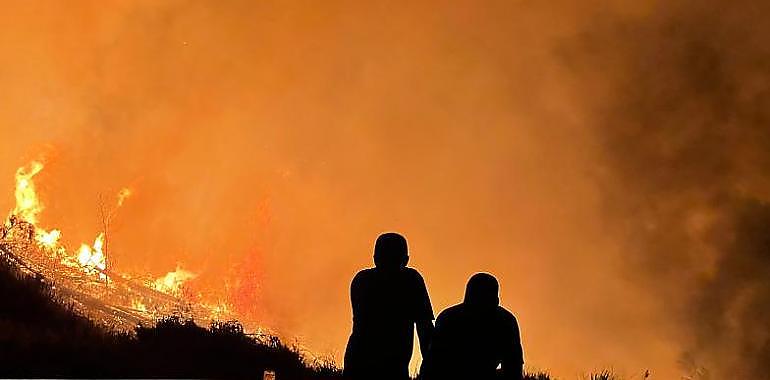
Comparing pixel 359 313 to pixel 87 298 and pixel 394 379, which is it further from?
pixel 87 298

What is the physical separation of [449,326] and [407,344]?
1.44 metres

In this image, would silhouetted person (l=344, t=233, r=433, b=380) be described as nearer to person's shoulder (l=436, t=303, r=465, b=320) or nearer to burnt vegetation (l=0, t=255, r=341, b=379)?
person's shoulder (l=436, t=303, r=465, b=320)

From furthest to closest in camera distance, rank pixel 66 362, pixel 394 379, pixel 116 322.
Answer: pixel 116 322 < pixel 66 362 < pixel 394 379

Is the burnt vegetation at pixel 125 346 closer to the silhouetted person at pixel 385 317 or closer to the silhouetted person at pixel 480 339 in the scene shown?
the silhouetted person at pixel 385 317

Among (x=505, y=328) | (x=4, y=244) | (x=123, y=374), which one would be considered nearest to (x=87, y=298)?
(x=4, y=244)

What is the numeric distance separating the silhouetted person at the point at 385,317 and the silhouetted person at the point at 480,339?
3.47 feet

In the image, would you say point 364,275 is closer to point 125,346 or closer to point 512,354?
point 512,354

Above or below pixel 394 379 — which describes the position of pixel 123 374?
above

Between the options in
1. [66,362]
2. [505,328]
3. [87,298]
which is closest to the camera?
[505,328]

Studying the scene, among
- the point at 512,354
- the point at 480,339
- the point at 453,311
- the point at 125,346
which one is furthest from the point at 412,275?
the point at 125,346

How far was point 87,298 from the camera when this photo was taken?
26781 mm

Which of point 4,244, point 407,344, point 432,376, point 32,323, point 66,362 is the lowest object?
point 432,376

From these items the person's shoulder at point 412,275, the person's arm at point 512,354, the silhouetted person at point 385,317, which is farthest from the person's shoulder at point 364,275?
the person's arm at point 512,354

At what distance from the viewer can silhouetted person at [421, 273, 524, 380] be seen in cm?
807
